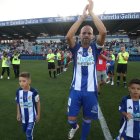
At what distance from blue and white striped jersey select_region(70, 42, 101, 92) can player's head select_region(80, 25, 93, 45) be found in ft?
0.45

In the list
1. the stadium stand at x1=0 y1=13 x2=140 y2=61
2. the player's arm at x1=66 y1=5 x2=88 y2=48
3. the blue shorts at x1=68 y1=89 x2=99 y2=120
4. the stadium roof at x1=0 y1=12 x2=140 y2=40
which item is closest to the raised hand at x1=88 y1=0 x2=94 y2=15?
the player's arm at x1=66 y1=5 x2=88 y2=48

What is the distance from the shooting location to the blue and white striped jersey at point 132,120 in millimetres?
4594

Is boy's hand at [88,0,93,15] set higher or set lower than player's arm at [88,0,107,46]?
higher

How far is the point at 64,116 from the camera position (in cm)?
845

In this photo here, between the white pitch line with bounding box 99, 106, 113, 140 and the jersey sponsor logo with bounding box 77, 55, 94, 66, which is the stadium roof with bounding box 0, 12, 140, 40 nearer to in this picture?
the white pitch line with bounding box 99, 106, 113, 140

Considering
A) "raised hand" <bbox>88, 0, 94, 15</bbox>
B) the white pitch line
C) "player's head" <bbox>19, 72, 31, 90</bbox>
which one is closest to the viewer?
"raised hand" <bbox>88, 0, 94, 15</bbox>

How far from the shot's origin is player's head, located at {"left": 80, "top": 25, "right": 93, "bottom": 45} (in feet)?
17.9

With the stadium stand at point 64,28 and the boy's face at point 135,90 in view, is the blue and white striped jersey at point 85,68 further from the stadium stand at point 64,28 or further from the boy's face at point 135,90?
the stadium stand at point 64,28

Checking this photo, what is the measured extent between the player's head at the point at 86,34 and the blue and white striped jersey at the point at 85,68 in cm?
14

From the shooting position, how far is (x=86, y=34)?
5.49m

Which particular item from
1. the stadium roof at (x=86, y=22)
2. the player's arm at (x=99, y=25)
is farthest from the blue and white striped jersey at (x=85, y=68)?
the stadium roof at (x=86, y=22)

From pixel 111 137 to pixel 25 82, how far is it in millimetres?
2360

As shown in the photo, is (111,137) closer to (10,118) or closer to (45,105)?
(10,118)

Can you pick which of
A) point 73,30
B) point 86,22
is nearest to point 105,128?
point 73,30
